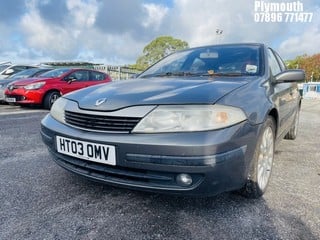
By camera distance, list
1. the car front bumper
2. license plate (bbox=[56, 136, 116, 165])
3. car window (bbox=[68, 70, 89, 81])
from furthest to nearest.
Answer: car window (bbox=[68, 70, 89, 81]), license plate (bbox=[56, 136, 116, 165]), the car front bumper

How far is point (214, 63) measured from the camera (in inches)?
118

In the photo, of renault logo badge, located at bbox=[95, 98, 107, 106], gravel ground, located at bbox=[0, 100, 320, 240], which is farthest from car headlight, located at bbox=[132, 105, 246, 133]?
gravel ground, located at bbox=[0, 100, 320, 240]

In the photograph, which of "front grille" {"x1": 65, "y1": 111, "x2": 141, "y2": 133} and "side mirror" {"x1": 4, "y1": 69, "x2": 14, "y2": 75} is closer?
"front grille" {"x1": 65, "y1": 111, "x2": 141, "y2": 133}

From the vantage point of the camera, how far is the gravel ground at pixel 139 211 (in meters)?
1.82

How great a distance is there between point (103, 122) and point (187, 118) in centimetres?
57

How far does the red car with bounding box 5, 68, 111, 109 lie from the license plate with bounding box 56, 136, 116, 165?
624 centimetres

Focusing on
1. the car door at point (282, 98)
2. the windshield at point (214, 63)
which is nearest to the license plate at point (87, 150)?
the windshield at point (214, 63)

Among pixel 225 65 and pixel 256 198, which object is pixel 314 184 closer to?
pixel 256 198

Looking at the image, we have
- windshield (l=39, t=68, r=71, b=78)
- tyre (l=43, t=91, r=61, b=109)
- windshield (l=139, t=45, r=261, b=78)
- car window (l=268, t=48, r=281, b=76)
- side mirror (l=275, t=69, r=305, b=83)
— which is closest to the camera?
side mirror (l=275, t=69, r=305, b=83)

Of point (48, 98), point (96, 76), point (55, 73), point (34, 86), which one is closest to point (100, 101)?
point (34, 86)

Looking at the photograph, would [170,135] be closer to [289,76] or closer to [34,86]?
[289,76]

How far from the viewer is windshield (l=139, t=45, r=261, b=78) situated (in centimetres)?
279

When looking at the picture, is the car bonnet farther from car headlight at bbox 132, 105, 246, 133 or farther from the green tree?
the green tree

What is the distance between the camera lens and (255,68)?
2.72 meters
